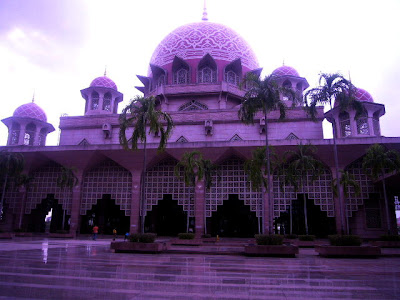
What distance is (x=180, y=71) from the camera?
138 feet

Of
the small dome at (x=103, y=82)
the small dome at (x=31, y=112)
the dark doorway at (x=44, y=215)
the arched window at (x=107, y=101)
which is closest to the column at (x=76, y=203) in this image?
the dark doorway at (x=44, y=215)

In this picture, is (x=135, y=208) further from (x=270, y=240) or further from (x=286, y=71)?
(x=286, y=71)

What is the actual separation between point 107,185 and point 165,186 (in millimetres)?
5883

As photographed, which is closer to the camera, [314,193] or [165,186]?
[314,193]

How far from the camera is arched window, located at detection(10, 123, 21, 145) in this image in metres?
39.1

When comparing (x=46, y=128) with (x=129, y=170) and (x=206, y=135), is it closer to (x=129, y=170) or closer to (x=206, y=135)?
(x=129, y=170)

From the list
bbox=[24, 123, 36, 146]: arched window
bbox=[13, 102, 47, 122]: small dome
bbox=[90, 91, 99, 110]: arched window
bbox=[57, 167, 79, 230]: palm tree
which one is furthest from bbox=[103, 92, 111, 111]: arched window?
bbox=[57, 167, 79, 230]: palm tree

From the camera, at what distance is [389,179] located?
2644 cm

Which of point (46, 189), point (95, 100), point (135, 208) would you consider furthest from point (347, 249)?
point (95, 100)

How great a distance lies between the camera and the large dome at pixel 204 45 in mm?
41875

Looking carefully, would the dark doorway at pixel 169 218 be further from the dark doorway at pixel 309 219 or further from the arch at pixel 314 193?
the arch at pixel 314 193

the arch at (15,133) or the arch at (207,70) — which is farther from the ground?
the arch at (207,70)

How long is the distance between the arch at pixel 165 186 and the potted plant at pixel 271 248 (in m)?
15.5

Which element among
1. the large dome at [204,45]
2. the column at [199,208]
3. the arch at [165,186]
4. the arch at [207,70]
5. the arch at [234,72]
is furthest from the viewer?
the large dome at [204,45]
